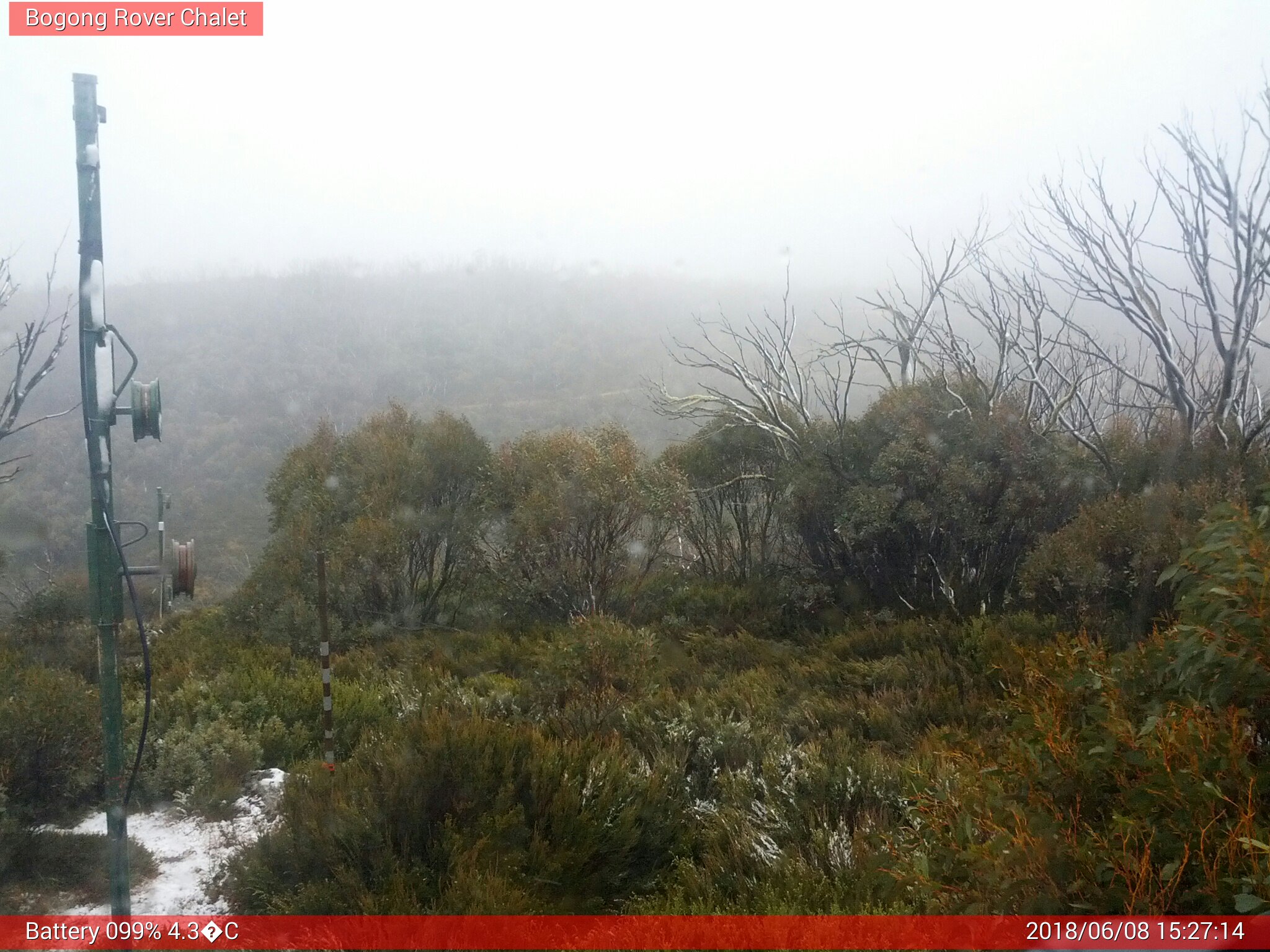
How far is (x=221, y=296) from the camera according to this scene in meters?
54.6

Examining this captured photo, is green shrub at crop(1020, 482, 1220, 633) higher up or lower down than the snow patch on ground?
higher up

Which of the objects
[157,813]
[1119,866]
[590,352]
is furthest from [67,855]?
[590,352]

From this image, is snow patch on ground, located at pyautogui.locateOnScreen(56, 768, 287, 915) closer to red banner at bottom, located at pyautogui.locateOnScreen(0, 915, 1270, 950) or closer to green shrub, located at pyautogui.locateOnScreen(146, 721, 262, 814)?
green shrub, located at pyautogui.locateOnScreen(146, 721, 262, 814)

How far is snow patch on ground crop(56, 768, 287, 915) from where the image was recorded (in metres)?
4.49

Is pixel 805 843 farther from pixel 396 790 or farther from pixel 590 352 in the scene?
pixel 590 352

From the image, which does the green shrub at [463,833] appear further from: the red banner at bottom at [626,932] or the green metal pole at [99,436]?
the green metal pole at [99,436]

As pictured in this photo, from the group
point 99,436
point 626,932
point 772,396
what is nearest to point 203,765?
point 99,436

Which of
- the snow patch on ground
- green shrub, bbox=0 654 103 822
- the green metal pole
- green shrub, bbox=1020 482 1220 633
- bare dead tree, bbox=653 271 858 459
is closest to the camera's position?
the green metal pole

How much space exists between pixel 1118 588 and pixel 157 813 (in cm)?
956

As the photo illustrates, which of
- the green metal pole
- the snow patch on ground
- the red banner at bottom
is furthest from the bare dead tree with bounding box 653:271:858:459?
the green metal pole

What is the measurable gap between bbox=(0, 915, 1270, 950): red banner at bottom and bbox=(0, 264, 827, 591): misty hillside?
13842 mm

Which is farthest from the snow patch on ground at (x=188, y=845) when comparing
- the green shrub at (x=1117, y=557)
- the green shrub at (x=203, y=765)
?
the green shrub at (x=1117, y=557)

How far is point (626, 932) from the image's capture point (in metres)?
3.57

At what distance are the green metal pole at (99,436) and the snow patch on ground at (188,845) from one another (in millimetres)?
1017
